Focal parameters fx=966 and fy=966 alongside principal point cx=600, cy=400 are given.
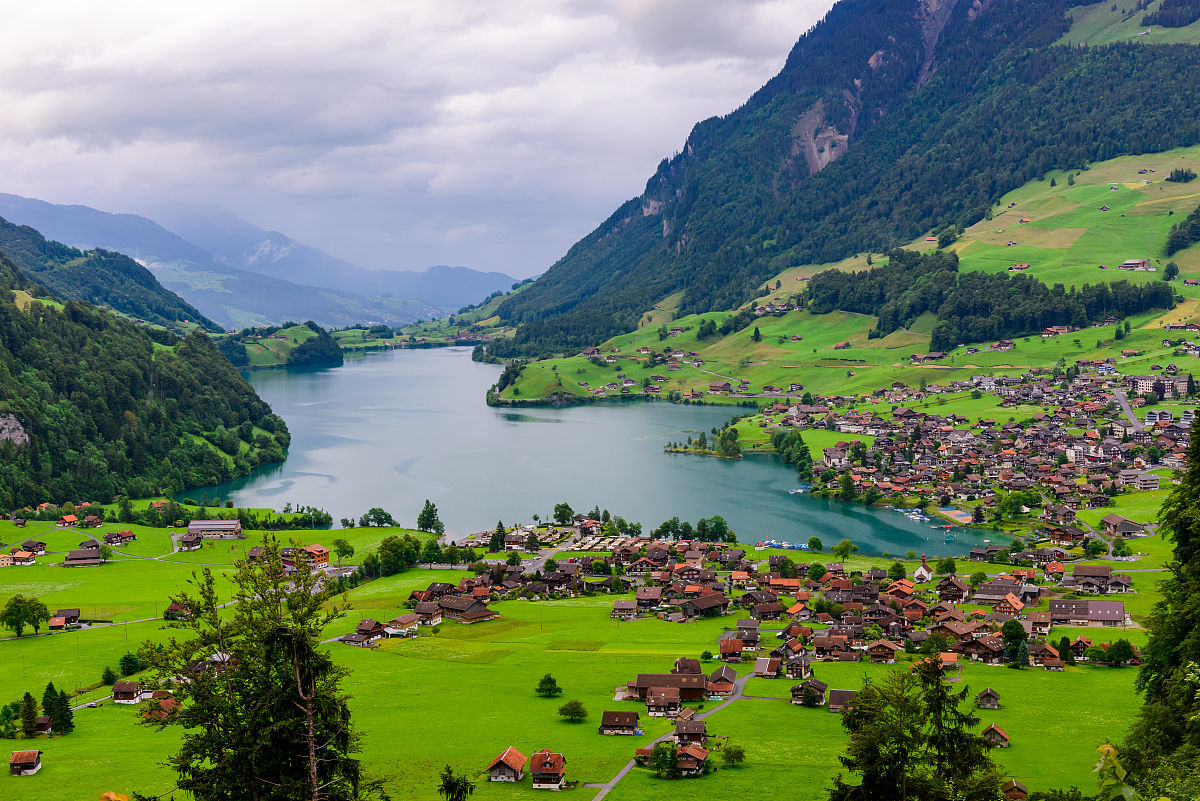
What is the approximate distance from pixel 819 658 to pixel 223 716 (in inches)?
1270

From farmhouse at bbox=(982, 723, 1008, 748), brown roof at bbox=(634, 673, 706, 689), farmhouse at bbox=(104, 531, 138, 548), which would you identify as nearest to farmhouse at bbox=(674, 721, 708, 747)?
brown roof at bbox=(634, 673, 706, 689)

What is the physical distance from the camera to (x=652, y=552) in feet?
212

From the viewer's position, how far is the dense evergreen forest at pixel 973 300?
5453 inches

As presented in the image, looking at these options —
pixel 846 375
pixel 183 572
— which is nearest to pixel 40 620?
pixel 183 572

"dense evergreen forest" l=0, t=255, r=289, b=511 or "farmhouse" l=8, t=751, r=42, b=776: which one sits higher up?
"dense evergreen forest" l=0, t=255, r=289, b=511

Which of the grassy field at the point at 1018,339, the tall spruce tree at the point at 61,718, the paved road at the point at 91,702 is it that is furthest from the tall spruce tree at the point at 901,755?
the grassy field at the point at 1018,339

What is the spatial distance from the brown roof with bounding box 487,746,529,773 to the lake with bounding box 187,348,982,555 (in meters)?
42.1

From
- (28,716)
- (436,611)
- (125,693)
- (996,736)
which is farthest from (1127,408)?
(28,716)

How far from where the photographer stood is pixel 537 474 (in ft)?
316

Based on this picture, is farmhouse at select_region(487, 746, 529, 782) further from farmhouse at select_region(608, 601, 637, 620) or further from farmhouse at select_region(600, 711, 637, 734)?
farmhouse at select_region(608, 601, 637, 620)

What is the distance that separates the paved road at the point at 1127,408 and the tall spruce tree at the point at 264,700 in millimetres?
95718

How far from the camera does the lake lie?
78.2 metres

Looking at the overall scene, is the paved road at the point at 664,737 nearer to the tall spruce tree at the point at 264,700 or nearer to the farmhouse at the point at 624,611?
the farmhouse at the point at 624,611

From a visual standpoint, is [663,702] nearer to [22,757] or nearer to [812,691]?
[812,691]
